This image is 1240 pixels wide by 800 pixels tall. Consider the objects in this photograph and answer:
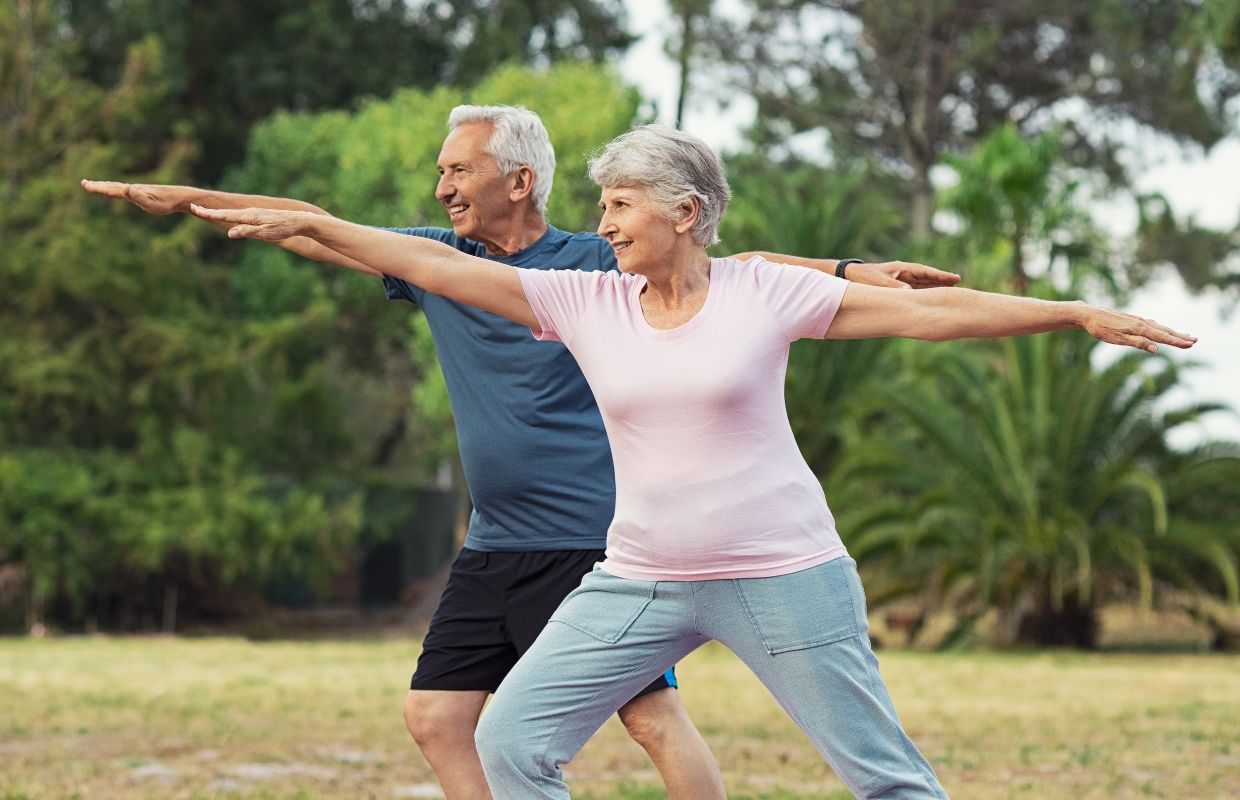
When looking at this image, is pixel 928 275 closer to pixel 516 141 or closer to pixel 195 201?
pixel 516 141

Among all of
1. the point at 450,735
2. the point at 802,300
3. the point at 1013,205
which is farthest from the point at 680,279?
the point at 1013,205

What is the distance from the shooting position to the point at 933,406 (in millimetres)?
19906

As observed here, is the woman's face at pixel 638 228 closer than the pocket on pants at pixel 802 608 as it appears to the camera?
No

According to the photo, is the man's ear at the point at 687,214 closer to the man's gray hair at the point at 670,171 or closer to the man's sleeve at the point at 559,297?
the man's gray hair at the point at 670,171

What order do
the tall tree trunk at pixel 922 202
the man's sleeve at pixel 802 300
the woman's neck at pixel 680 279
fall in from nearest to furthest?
the man's sleeve at pixel 802 300, the woman's neck at pixel 680 279, the tall tree trunk at pixel 922 202

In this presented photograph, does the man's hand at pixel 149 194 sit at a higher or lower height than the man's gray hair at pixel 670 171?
lower

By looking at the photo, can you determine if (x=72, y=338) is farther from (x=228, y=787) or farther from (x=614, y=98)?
(x=228, y=787)

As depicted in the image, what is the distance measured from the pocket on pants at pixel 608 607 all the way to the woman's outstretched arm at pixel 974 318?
0.72m

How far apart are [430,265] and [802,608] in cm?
117

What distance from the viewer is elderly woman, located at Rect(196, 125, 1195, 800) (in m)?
3.84

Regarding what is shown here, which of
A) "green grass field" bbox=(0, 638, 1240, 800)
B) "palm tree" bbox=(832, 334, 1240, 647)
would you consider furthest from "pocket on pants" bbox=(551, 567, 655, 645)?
"palm tree" bbox=(832, 334, 1240, 647)

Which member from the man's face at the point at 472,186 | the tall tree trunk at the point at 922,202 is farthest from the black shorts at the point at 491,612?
the tall tree trunk at the point at 922,202

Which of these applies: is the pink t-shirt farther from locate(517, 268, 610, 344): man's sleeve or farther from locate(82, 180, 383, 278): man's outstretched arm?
locate(82, 180, 383, 278): man's outstretched arm

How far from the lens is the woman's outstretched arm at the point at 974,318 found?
12.0 ft
